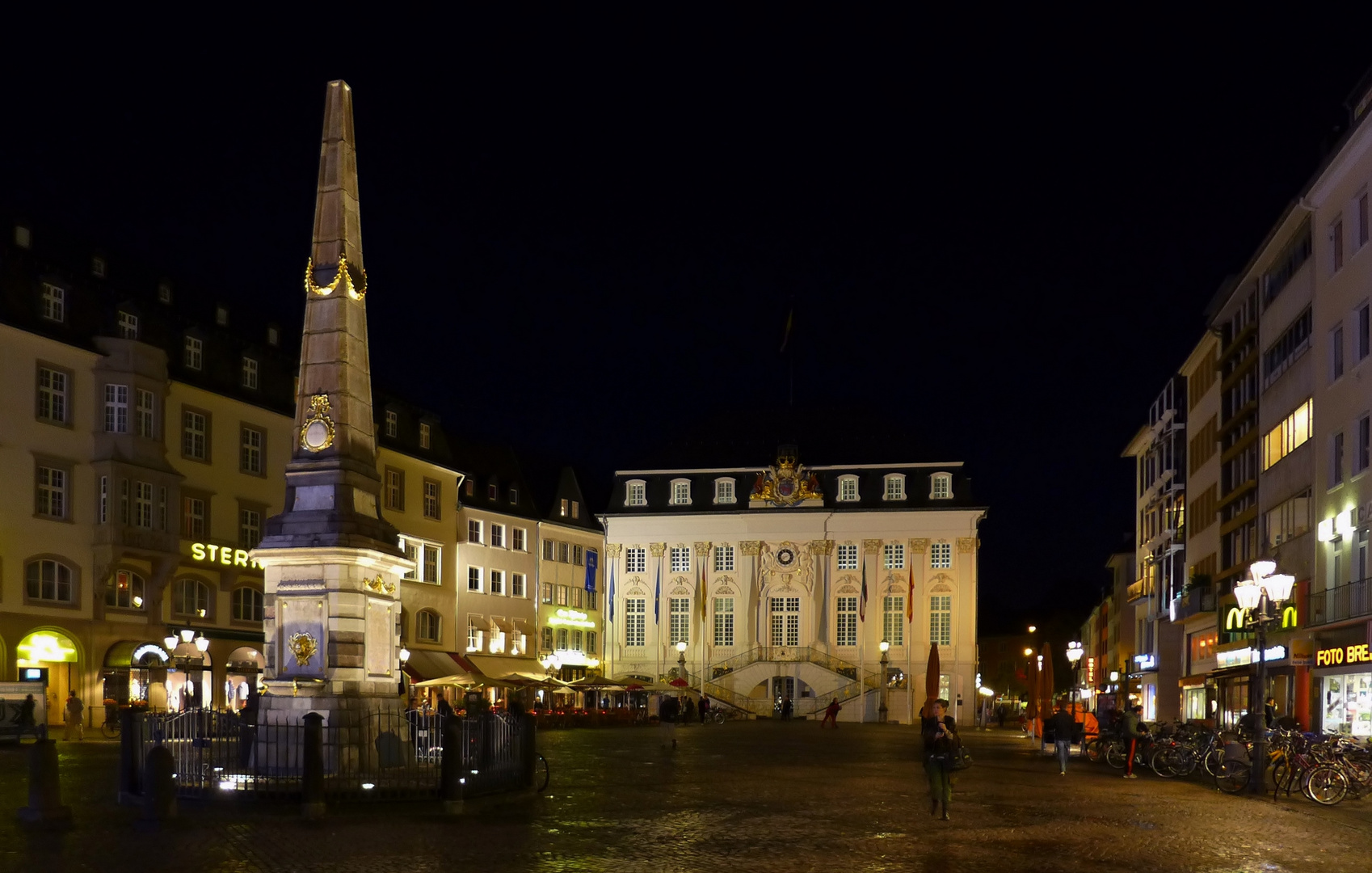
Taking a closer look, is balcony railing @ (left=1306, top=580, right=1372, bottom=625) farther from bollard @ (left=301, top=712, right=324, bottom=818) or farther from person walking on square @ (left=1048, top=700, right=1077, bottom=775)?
bollard @ (left=301, top=712, right=324, bottom=818)

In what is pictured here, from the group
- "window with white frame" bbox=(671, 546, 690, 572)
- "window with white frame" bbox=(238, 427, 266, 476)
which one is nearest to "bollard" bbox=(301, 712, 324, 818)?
"window with white frame" bbox=(238, 427, 266, 476)

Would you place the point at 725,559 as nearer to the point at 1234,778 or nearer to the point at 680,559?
the point at 680,559

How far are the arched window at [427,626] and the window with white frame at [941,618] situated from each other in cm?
3075

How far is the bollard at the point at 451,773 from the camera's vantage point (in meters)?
21.2

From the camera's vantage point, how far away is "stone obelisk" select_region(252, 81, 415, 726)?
24641 mm

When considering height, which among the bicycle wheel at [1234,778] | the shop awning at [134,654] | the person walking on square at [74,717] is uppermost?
the shop awning at [134,654]

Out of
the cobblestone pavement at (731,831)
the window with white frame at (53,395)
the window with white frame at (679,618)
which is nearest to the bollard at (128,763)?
the cobblestone pavement at (731,831)

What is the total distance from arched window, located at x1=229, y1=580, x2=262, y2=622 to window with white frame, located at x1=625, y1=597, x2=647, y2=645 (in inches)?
1530

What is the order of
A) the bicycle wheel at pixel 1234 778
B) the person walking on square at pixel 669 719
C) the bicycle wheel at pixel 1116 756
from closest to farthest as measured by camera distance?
the bicycle wheel at pixel 1234 778 → the bicycle wheel at pixel 1116 756 → the person walking on square at pixel 669 719

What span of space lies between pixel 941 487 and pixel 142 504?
52.0m

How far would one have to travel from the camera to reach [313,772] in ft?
66.4

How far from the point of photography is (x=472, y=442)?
3238 inches

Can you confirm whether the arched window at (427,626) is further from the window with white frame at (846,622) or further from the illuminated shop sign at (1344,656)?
the illuminated shop sign at (1344,656)

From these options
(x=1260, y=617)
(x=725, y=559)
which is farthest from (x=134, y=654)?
(x=725, y=559)
